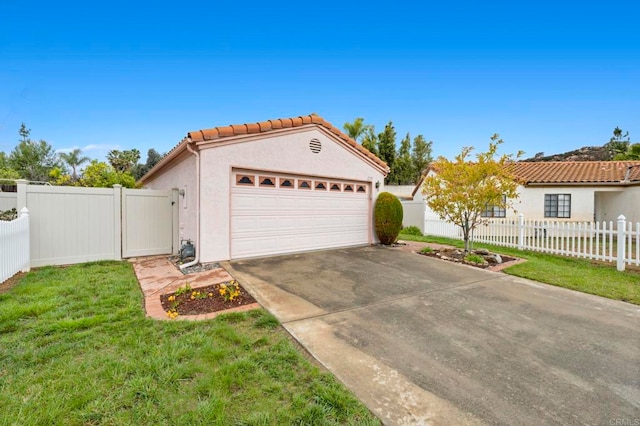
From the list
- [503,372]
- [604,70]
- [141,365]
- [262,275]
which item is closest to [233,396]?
[141,365]

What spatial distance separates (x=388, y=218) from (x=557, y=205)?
11.8 m

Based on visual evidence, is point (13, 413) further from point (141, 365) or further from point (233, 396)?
point (233, 396)

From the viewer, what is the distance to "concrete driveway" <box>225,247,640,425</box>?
2391 mm

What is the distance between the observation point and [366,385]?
2.62 meters

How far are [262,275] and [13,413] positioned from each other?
4293mm

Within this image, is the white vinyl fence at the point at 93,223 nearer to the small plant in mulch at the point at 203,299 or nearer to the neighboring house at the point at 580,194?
A: the small plant in mulch at the point at 203,299

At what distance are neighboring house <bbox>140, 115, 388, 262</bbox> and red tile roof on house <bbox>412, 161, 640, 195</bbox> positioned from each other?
23.9 ft

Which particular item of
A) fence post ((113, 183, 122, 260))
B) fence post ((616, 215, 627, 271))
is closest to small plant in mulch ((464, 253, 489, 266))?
fence post ((616, 215, 627, 271))

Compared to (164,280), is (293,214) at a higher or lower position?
higher

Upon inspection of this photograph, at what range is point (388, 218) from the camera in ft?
34.5

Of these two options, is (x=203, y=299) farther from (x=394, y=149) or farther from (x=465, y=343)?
(x=394, y=149)

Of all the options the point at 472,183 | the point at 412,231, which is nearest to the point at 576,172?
the point at 412,231

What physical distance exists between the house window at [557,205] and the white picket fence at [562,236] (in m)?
3.92

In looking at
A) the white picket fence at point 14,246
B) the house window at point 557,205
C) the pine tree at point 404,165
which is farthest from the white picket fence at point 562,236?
the pine tree at point 404,165
